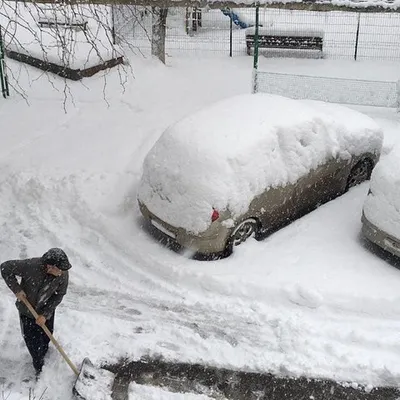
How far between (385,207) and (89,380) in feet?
12.6

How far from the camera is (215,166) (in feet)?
22.7

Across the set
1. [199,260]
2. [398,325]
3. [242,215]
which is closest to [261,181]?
[242,215]

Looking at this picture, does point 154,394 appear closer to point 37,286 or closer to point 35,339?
point 35,339

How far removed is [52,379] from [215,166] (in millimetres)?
2914

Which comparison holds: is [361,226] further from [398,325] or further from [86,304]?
[86,304]

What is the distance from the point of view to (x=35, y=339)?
5.54 metres

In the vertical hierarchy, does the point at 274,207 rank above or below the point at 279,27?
below

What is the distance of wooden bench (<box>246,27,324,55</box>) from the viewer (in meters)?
15.3

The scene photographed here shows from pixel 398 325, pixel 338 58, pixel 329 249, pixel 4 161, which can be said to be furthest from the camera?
pixel 338 58

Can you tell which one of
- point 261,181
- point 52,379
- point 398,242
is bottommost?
point 52,379

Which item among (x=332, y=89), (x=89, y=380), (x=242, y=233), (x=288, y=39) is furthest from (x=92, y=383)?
(x=288, y=39)

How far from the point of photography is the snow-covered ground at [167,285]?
597 centimetres

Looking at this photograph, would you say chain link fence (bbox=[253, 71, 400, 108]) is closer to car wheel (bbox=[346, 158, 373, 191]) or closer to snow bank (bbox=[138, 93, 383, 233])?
car wheel (bbox=[346, 158, 373, 191])

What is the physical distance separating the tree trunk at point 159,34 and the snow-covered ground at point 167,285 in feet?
15.1
